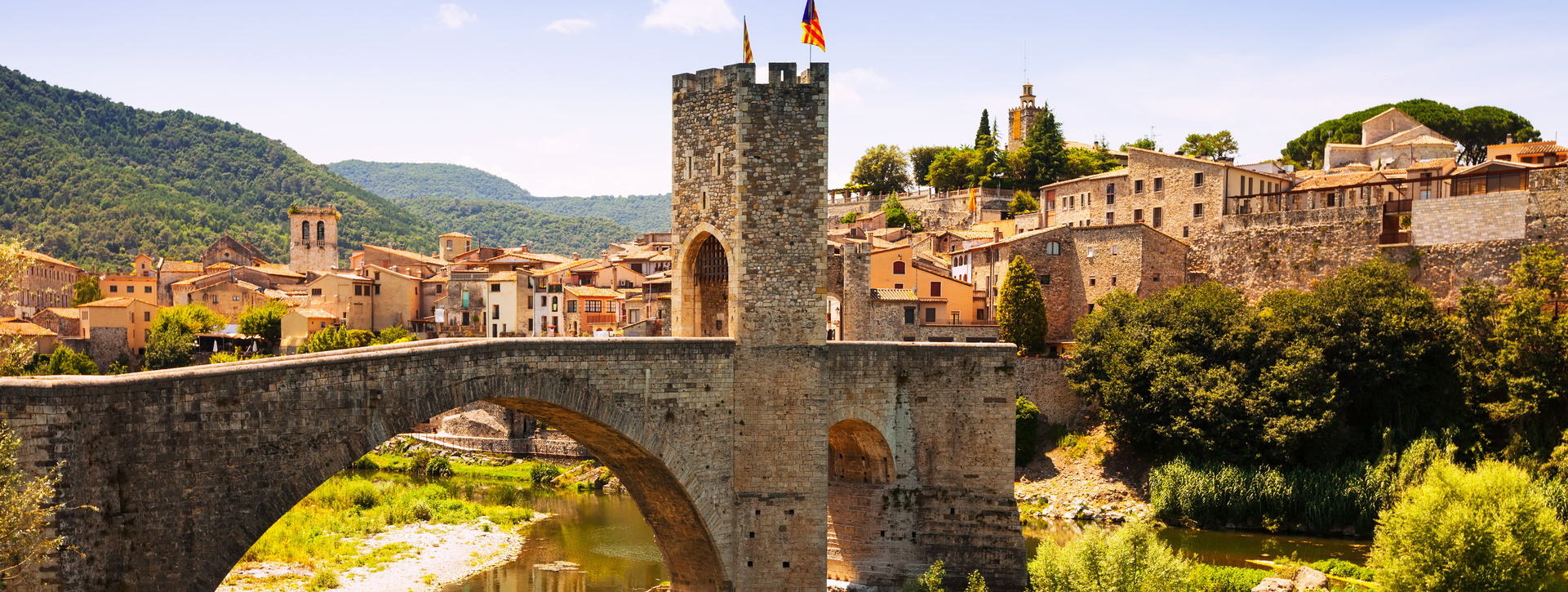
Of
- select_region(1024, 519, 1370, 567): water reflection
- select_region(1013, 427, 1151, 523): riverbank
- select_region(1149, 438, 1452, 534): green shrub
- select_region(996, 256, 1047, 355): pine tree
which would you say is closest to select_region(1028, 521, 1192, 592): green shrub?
select_region(1024, 519, 1370, 567): water reflection

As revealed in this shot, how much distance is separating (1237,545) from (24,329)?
48.8 meters

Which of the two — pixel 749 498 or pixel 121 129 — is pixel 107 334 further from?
pixel 121 129

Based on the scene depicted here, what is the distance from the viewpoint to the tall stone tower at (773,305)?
60.9 ft

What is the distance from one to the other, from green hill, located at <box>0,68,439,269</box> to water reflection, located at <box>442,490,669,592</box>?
217 ft

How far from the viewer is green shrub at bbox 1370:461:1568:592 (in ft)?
63.6

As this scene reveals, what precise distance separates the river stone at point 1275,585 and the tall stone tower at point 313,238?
72.7 metres

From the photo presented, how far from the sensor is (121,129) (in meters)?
126

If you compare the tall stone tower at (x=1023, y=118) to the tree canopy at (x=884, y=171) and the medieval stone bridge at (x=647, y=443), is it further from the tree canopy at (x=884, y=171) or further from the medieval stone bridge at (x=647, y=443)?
the medieval stone bridge at (x=647, y=443)

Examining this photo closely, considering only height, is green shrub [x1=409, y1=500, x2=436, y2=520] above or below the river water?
above

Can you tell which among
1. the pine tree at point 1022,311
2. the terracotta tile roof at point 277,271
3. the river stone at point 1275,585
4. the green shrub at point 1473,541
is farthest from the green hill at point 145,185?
the green shrub at point 1473,541

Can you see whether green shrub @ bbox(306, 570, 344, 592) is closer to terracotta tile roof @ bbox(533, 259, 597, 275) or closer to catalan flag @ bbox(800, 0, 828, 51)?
catalan flag @ bbox(800, 0, 828, 51)

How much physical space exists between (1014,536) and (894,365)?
3.90 meters

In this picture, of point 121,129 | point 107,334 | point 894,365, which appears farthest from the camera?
point 121,129

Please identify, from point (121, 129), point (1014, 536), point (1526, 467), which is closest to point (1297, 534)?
point (1526, 467)
